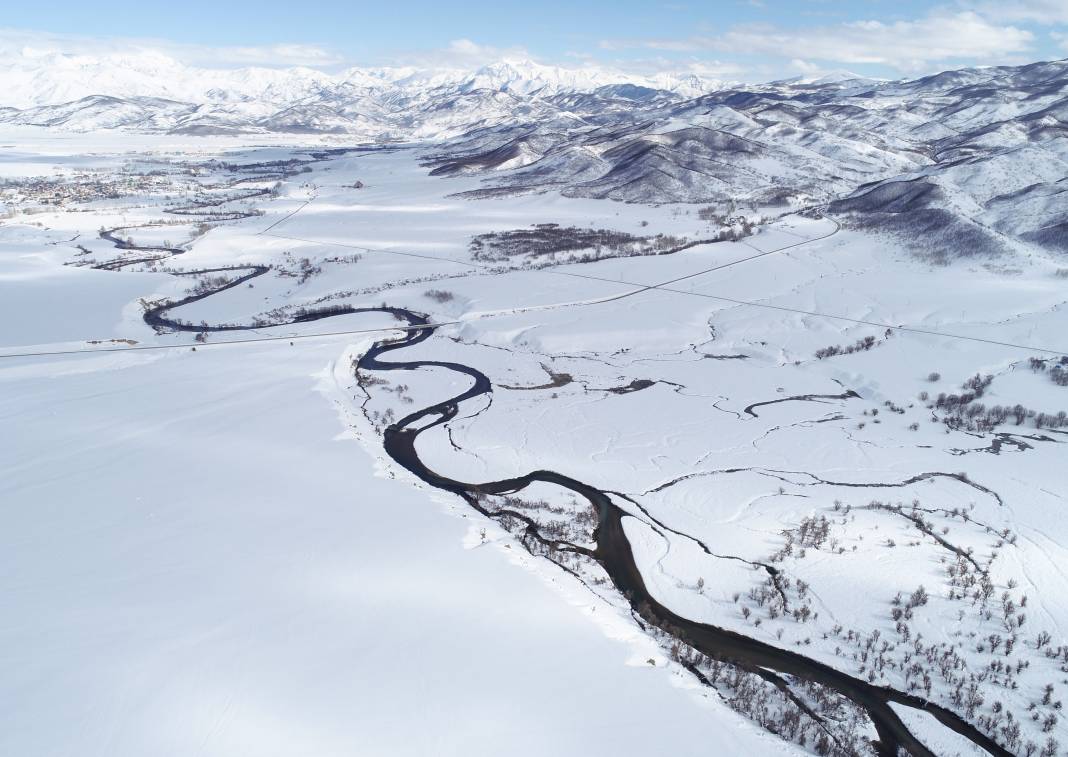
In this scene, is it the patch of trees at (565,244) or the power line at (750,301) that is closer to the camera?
the power line at (750,301)

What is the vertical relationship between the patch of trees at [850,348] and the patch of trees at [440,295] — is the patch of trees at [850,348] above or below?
below

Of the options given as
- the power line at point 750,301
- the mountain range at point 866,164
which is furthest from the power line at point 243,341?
the mountain range at point 866,164

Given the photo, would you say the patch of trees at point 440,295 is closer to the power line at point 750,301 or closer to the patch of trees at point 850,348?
the power line at point 750,301

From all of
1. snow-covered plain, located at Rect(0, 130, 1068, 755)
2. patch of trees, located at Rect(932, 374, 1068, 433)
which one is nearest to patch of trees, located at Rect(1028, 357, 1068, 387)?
snow-covered plain, located at Rect(0, 130, 1068, 755)

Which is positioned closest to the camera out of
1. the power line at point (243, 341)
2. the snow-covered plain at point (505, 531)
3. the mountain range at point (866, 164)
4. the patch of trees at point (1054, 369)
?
the snow-covered plain at point (505, 531)

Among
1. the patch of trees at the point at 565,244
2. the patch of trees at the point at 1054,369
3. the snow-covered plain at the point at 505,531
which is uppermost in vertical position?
the patch of trees at the point at 565,244

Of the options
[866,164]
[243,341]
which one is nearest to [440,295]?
[243,341]

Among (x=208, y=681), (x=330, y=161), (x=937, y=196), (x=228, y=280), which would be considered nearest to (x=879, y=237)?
(x=937, y=196)

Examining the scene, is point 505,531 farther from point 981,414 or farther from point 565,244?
point 565,244

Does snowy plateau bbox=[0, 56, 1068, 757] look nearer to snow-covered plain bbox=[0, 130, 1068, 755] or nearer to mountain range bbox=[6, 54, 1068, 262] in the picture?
snow-covered plain bbox=[0, 130, 1068, 755]
